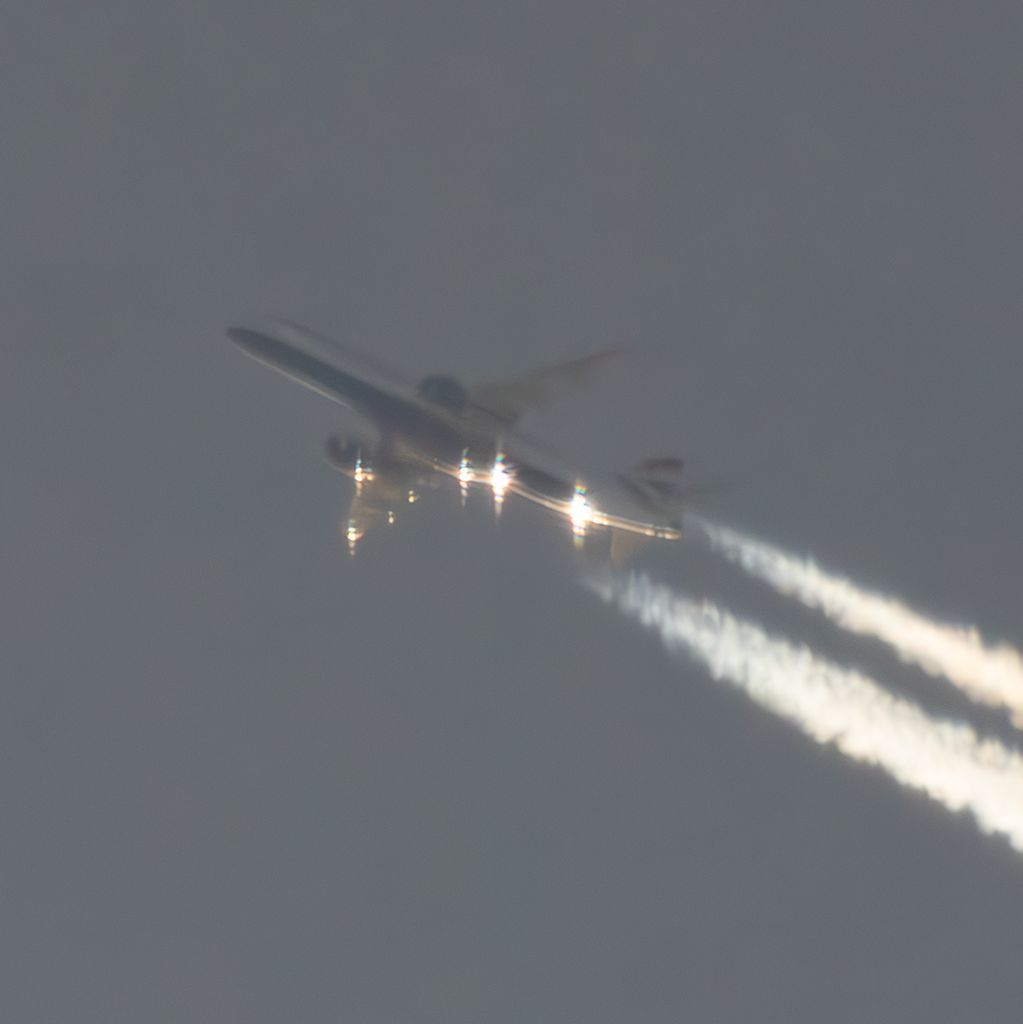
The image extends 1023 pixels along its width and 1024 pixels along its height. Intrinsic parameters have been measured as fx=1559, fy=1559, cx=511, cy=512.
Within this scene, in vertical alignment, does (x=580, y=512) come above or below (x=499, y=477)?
below

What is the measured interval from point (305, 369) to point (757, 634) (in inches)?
1191

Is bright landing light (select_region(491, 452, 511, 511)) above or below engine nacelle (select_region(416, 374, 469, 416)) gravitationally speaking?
below

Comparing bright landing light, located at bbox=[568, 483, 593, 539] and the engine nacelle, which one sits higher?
the engine nacelle

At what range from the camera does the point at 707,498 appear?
85375 millimetres

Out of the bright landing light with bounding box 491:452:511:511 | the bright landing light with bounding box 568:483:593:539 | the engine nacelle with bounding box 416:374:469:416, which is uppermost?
the engine nacelle with bounding box 416:374:469:416

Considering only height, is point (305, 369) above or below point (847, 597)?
above

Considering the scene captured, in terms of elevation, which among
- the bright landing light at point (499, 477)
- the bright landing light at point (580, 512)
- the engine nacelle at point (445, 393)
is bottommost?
the bright landing light at point (580, 512)

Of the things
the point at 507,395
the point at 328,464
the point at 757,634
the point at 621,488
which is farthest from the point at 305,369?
the point at 757,634

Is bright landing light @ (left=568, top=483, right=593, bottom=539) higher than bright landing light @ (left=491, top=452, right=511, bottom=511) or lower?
lower

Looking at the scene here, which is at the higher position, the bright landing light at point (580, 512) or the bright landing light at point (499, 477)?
the bright landing light at point (499, 477)

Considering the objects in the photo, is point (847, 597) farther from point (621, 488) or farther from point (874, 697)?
point (621, 488)

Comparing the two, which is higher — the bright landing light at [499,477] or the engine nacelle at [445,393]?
the engine nacelle at [445,393]

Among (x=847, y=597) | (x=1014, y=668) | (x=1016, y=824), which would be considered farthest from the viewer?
(x=847, y=597)

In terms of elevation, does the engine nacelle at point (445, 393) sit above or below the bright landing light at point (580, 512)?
above
